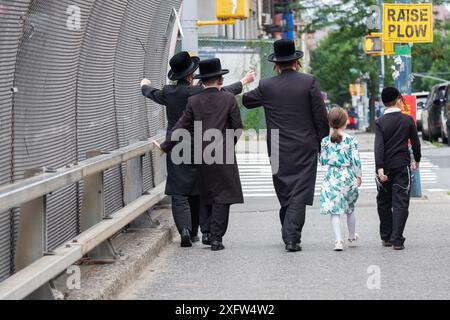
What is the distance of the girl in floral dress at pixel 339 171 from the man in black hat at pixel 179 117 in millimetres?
1023

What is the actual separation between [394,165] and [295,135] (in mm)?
907

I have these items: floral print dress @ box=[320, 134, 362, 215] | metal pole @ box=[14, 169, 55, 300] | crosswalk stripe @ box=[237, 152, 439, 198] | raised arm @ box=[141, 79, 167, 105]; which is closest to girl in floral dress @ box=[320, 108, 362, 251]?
floral print dress @ box=[320, 134, 362, 215]

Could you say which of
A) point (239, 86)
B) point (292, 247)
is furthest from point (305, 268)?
point (239, 86)

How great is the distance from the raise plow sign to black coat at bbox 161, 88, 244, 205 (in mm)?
6065

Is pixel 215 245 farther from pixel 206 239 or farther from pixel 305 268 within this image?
pixel 305 268

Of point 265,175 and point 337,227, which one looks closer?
point 337,227

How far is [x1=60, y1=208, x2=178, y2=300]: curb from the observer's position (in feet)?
25.2

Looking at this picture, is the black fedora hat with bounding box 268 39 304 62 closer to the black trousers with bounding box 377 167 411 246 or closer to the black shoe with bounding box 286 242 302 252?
the black trousers with bounding box 377 167 411 246

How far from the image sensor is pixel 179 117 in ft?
37.2

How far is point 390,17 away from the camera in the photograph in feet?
54.2

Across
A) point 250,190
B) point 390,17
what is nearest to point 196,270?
point 390,17
